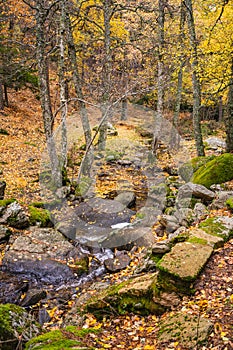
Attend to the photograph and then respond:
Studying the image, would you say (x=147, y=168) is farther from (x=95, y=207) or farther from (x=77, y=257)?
(x=77, y=257)

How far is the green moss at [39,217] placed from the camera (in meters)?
8.24

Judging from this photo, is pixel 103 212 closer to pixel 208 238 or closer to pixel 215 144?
pixel 208 238

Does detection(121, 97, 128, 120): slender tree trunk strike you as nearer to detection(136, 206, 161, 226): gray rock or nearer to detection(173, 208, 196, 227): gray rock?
detection(136, 206, 161, 226): gray rock

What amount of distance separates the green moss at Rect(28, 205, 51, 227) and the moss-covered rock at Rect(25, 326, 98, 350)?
4853mm

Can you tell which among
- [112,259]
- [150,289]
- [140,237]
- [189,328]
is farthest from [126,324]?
[140,237]

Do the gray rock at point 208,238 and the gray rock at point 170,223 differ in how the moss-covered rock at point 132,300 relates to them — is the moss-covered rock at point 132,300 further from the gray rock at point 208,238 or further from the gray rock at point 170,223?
the gray rock at point 170,223

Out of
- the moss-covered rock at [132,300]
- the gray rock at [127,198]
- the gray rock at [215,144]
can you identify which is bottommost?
the gray rock at [127,198]

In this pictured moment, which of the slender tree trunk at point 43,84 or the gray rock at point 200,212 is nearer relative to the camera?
the gray rock at point 200,212

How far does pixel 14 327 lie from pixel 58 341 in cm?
69

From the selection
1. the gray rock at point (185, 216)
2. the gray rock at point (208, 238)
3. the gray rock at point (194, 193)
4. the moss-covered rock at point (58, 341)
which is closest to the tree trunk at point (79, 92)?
the gray rock at point (194, 193)

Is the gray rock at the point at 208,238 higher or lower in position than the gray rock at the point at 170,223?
higher

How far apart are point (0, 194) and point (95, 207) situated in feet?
10.2

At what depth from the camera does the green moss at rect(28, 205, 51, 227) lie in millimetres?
8242

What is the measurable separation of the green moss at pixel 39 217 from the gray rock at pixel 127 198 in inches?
108
